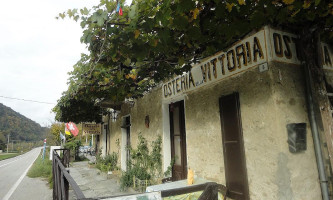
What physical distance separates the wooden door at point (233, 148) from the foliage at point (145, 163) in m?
2.42

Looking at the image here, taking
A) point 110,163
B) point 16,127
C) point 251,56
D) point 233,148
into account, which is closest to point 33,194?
point 110,163

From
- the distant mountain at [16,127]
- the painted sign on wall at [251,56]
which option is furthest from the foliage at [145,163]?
the distant mountain at [16,127]

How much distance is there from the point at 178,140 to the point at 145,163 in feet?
4.88

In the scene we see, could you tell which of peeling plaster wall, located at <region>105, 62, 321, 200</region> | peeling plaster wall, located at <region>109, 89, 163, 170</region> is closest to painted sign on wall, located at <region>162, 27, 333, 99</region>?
peeling plaster wall, located at <region>105, 62, 321, 200</region>

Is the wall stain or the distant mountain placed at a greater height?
the distant mountain

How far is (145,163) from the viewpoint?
5.94 meters

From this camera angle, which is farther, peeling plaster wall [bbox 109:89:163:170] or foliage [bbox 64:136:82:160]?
foliage [bbox 64:136:82:160]

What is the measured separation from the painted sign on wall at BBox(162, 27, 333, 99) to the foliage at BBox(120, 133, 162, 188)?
2.30 metres

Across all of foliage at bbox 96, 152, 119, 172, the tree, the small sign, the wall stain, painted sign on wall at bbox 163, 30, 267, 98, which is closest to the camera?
the tree

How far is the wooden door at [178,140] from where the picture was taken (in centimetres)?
486

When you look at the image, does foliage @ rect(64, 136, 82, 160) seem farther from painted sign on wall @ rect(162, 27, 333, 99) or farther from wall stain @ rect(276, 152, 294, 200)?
wall stain @ rect(276, 152, 294, 200)

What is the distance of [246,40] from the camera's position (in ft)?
9.91

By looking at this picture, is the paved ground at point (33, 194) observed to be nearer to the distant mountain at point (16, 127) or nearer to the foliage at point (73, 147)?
the foliage at point (73, 147)

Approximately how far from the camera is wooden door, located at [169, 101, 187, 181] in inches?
191
